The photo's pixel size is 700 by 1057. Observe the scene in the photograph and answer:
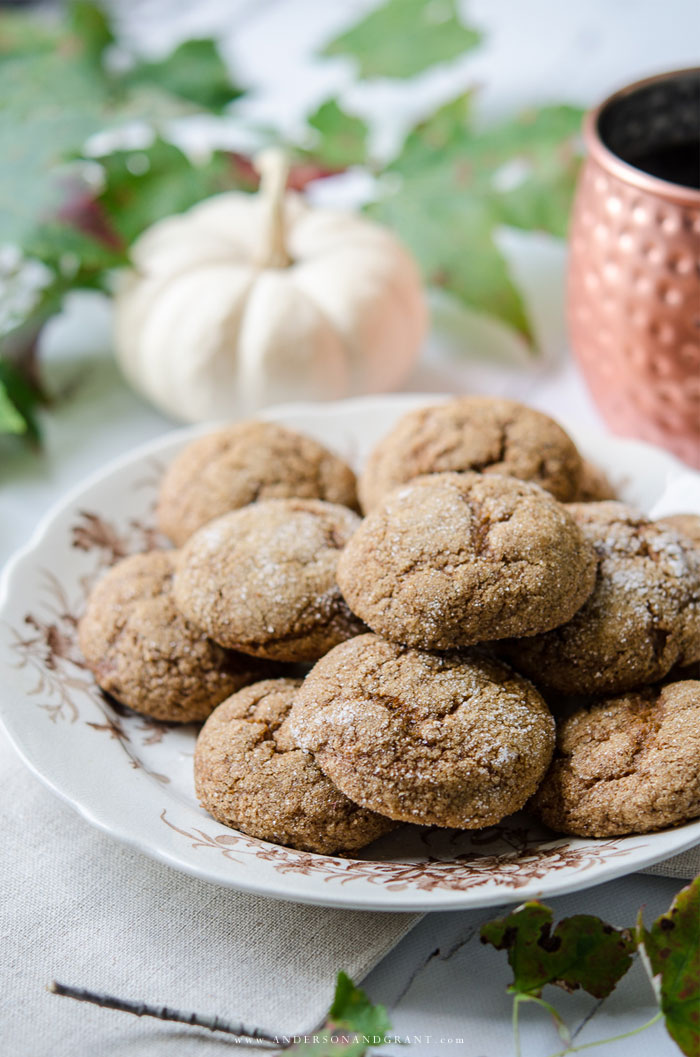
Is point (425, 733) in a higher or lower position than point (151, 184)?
lower

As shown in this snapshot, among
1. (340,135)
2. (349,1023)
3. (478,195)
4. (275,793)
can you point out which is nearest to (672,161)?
(478,195)

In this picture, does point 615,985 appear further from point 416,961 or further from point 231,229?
point 231,229

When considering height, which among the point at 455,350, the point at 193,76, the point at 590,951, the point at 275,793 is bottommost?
the point at 455,350

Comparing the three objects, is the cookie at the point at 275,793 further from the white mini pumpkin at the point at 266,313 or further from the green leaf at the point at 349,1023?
the white mini pumpkin at the point at 266,313

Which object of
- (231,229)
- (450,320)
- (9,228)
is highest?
(9,228)

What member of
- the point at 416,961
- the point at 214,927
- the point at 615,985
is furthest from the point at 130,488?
the point at 615,985

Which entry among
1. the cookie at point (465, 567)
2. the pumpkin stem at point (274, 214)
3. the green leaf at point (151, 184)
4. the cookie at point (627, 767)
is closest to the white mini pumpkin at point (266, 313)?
the pumpkin stem at point (274, 214)

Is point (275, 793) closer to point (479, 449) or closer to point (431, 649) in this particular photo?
point (431, 649)

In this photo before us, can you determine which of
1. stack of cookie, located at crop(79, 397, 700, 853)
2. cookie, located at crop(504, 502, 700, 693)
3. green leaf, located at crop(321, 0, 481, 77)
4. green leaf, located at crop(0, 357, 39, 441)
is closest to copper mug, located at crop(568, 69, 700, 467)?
stack of cookie, located at crop(79, 397, 700, 853)
